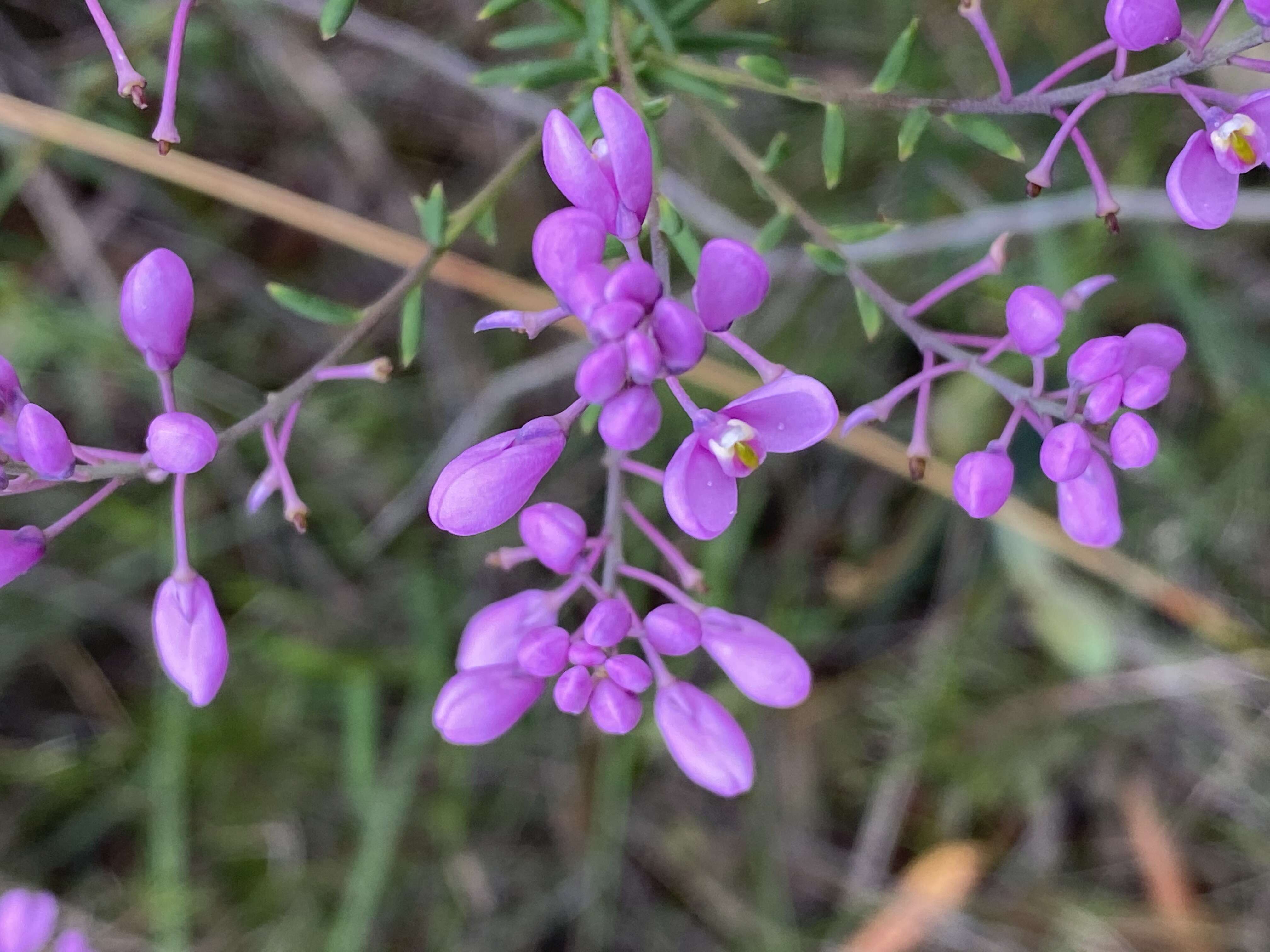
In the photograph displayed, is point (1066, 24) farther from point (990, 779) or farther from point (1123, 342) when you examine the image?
point (990, 779)

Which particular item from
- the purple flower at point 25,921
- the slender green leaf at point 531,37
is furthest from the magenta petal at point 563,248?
the purple flower at point 25,921

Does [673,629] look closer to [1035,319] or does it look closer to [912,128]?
[1035,319]

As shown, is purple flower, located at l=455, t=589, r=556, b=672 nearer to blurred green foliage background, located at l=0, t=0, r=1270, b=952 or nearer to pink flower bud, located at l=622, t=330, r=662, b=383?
pink flower bud, located at l=622, t=330, r=662, b=383

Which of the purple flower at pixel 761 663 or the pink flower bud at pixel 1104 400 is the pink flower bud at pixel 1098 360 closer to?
the pink flower bud at pixel 1104 400

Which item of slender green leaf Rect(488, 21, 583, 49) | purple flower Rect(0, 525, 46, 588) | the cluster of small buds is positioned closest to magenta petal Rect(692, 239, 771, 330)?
slender green leaf Rect(488, 21, 583, 49)

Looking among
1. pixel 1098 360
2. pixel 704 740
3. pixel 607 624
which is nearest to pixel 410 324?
pixel 607 624

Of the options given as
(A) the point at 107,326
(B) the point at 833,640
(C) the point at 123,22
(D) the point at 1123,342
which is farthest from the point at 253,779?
(D) the point at 1123,342
